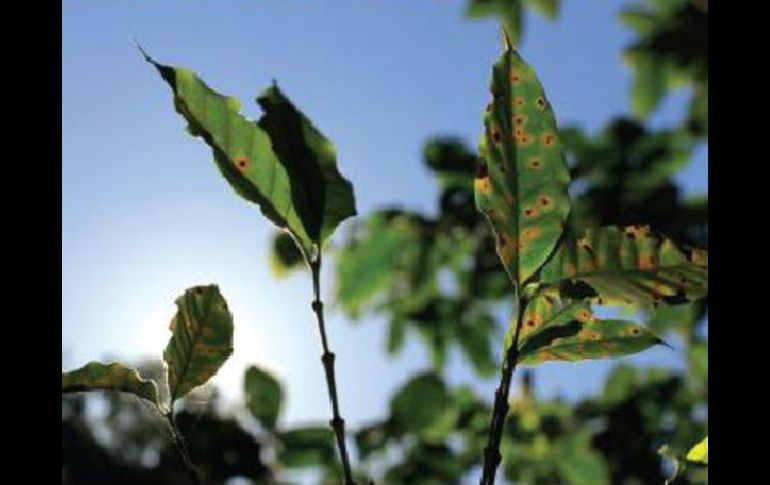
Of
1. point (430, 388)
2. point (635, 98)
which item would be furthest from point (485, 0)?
point (430, 388)

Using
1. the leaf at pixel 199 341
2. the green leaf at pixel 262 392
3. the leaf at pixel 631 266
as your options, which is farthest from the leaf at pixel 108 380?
the leaf at pixel 631 266

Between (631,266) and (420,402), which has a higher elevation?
(631,266)

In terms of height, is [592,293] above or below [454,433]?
above

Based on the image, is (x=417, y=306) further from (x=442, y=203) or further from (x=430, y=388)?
(x=430, y=388)

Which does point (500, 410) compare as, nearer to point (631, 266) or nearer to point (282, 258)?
point (631, 266)

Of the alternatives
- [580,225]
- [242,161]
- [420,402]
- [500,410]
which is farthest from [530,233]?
[580,225]
